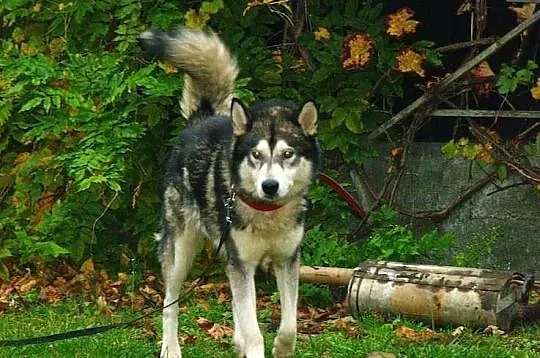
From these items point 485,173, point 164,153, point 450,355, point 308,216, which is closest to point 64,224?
point 164,153

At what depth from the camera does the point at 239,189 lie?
17.0ft

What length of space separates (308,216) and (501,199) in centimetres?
129

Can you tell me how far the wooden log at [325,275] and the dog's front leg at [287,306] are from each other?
1.32m

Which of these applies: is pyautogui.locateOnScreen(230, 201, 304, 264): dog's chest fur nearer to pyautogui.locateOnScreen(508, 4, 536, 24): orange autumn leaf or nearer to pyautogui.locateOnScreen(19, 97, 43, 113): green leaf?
pyautogui.locateOnScreen(19, 97, 43, 113): green leaf

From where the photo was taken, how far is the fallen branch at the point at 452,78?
7312 mm

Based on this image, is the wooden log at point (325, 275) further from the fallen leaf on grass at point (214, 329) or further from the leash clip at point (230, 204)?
the leash clip at point (230, 204)

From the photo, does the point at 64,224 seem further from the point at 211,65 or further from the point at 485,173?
the point at 485,173

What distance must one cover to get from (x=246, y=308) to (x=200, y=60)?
1464mm

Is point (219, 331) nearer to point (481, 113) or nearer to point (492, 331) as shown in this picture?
point (492, 331)

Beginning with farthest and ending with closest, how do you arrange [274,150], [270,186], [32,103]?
[32,103] → [274,150] → [270,186]

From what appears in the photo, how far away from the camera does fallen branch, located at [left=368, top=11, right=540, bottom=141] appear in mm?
7312

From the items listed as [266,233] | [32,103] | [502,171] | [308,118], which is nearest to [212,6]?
[32,103]

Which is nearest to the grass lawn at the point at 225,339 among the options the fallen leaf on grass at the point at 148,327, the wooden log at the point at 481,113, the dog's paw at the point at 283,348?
the fallen leaf on grass at the point at 148,327

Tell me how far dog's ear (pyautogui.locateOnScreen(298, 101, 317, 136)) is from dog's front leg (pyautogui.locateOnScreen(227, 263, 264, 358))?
693 millimetres
